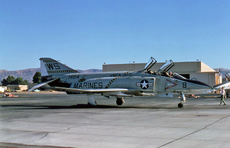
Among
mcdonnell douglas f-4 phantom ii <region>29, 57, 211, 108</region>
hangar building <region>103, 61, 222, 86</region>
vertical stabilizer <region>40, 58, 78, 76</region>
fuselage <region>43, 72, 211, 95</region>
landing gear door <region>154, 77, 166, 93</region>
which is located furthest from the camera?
hangar building <region>103, 61, 222, 86</region>

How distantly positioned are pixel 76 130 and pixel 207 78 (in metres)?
72.7

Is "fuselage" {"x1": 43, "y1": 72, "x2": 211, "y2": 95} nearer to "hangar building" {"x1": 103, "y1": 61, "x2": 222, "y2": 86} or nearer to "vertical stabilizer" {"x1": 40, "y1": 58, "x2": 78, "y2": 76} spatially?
"vertical stabilizer" {"x1": 40, "y1": 58, "x2": 78, "y2": 76}

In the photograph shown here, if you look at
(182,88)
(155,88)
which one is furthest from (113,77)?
(182,88)

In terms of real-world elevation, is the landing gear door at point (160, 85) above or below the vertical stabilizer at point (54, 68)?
below

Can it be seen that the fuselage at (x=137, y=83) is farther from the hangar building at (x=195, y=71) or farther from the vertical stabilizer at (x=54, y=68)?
the hangar building at (x=195, y=71)

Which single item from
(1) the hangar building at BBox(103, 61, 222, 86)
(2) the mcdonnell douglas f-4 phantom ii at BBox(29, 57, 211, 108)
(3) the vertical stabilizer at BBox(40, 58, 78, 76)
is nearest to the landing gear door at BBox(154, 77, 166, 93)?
(2) the mcdonnell douglas f-4 phantom ii at BBox(29, 57, 211, 108)

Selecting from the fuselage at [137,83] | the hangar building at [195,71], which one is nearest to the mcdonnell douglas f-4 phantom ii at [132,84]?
the fuselage at [137,83]

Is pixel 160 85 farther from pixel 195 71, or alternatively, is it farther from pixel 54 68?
pixel 195 71

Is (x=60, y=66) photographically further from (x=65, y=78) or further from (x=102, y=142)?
(x=102, y=142)

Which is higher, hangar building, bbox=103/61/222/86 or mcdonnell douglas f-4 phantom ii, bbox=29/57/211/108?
hangar building, bbox=103/61/222/86

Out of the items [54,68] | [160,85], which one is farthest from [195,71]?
[160,85]

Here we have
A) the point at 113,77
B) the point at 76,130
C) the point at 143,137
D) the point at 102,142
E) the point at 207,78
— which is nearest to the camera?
the point at 102,142

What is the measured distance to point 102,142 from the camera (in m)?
7.97

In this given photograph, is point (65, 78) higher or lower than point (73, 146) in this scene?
higher
